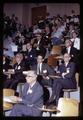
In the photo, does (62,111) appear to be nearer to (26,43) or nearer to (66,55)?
(66,55)

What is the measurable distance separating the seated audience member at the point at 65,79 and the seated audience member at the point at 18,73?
1.36 feet

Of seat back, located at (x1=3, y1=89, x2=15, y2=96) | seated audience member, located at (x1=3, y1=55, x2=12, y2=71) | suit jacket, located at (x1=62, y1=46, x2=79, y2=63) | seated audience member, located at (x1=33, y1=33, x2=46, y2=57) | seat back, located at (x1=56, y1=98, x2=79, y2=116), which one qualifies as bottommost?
seat back, located at (x1=56, y1=98, x2=79, y2=116)

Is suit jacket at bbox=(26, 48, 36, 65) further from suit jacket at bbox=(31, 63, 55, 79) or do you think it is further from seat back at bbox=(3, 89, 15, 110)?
seat back at bbox=(3, 89, 15, 110)

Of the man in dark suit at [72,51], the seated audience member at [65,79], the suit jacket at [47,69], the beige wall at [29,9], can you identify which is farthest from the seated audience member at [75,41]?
the suit jacket at [47,69]

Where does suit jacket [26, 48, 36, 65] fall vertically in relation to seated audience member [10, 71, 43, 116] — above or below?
above

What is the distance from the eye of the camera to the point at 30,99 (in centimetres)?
401

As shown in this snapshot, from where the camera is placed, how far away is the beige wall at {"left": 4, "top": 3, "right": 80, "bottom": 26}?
3973 mm

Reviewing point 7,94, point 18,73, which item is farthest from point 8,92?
point 18,73

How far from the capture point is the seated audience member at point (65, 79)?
3986 millimetres

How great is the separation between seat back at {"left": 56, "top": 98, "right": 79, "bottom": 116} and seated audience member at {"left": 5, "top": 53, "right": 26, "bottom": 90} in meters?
0.54

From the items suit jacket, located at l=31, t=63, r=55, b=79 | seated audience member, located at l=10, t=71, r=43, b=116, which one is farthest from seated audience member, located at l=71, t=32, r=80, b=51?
seated audience member, located at l=10, t=71, r=43, b=116

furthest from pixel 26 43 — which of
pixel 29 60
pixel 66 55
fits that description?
pixel 66 55

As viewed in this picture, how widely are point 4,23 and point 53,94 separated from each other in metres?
1.04

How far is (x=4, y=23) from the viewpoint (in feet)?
13.1
